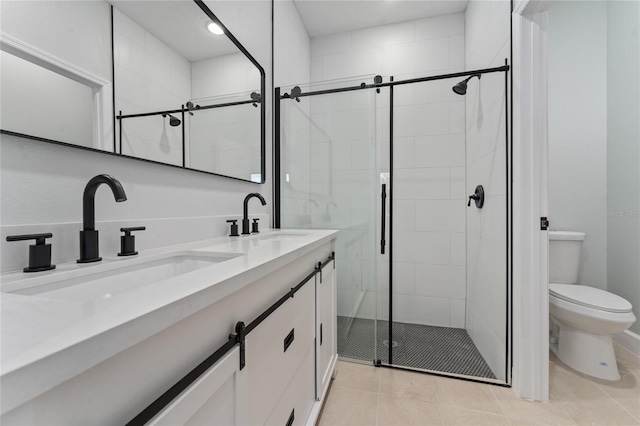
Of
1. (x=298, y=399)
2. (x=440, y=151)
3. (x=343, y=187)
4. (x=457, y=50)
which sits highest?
(x=457, y=50)

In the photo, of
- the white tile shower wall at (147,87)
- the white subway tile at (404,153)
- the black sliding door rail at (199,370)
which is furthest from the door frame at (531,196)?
the white tile shower wall at (147,87)

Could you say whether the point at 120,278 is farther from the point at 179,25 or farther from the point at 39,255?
the point at 179,25

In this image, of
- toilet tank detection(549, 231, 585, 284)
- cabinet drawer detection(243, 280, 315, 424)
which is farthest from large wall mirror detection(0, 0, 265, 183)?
toilet tank detection(549, 231, 585, 284)

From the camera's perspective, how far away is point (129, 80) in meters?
0.86

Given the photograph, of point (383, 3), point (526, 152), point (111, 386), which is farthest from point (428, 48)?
point (111, 386)

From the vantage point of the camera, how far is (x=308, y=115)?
1.96m

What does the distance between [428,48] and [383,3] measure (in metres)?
0.53

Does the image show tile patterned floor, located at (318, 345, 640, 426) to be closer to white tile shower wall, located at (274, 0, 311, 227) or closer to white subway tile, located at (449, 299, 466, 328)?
white subway tile, located at (449, 299, 466, 328)

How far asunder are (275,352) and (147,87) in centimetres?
96

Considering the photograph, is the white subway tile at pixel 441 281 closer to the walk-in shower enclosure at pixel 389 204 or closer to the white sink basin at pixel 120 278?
the walk-in shower enclosure at pixel 389 204

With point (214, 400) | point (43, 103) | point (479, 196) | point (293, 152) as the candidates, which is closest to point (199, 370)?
point (214, 400)

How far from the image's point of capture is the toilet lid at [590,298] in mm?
1510

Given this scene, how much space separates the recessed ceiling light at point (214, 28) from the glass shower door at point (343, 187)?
2.20 feet

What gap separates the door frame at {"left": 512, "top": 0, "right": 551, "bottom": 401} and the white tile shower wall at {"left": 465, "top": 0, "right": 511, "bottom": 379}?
4.9 inches
